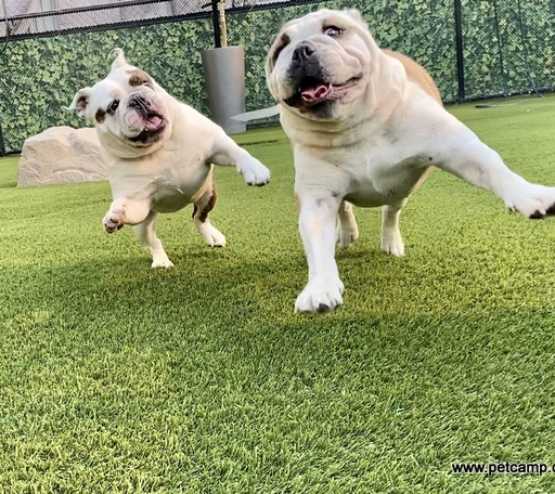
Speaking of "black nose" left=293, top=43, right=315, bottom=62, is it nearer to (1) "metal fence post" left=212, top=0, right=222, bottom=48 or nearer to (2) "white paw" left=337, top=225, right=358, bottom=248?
(2) "white paw" left=337, top=225, right=358, bottom=248

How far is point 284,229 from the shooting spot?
2973 mm

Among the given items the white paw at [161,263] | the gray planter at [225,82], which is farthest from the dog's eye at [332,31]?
the gray planter at [225,82]

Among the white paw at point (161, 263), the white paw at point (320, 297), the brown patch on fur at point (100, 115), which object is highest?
the brown patch on fur at point (100, 115)

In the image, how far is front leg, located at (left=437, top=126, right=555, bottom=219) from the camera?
1.53m

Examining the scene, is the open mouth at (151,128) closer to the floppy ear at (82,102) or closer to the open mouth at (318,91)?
the floppy ear at (82,102)

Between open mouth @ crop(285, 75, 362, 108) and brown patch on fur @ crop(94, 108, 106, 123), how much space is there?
3.24 feet

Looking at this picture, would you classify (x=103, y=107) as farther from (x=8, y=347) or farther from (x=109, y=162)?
(x=8, y=347)

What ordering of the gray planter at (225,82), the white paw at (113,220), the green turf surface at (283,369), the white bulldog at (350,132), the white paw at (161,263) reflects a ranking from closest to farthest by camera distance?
the green turf surface at (283,369) < the white bulldog at (350,132) < the white paw at (113,220) < the white paw at (161,263) < the gray planter at (225,82)

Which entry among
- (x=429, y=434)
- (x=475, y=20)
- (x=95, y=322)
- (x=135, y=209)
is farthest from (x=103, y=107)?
(x=475, y=20)

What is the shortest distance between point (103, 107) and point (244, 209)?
1403 mm

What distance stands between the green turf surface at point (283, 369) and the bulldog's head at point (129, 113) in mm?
514

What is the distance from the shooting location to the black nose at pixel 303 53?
1.68 metres

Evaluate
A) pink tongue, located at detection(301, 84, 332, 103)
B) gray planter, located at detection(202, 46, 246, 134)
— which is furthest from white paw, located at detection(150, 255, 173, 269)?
gray planter, located at detection(202, 46, 246, 134)

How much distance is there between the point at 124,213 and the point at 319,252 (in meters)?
0.90
